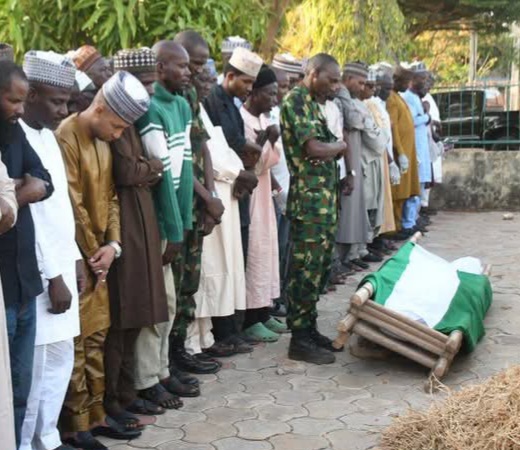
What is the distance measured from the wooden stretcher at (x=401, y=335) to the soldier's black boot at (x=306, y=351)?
0.79ft

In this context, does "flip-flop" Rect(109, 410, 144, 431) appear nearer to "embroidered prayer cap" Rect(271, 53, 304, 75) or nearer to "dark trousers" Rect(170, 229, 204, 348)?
"dark trousers" Rect(170, 229, 204, 348)

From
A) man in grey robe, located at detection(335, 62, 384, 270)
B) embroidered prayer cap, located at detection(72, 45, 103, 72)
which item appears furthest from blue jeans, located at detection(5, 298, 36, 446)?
man in grey robe, located at detection(335, 62, 384, 270)

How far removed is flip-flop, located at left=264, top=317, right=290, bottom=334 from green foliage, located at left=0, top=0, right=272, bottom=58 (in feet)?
7.59

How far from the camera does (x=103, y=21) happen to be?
7012mm

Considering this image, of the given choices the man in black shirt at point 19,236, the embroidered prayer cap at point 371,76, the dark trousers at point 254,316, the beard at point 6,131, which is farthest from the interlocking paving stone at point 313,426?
the embroidered prayer cap at point 371,76

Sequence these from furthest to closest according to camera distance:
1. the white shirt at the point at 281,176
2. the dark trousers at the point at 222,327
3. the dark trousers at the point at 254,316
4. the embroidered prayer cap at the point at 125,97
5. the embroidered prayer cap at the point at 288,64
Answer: the embroidered prayer cap at the point at 288,64, the white shirt at the point at 281,176, the dark trousers at the point at 254,316, the dark trousers at the point at 222,327, the embroidered prayer cap at the point at 125,97

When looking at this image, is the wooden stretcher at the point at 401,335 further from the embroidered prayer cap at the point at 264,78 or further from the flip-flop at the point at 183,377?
the embroidered prayer cap at the point at 264,78

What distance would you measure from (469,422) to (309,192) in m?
2.08

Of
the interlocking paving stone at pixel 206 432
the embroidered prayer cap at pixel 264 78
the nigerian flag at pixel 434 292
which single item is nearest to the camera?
the interlocking paving stone at pixel 206 432

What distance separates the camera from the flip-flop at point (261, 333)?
628 centimetres

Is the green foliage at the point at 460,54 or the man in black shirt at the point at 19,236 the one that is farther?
the green foliage at the point at 460,54

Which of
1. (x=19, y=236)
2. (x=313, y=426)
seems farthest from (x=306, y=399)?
(x=19, y=236)

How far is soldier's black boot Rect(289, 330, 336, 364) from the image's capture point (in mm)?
5738

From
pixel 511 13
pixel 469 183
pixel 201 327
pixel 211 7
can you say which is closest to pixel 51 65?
pixel 201 327
